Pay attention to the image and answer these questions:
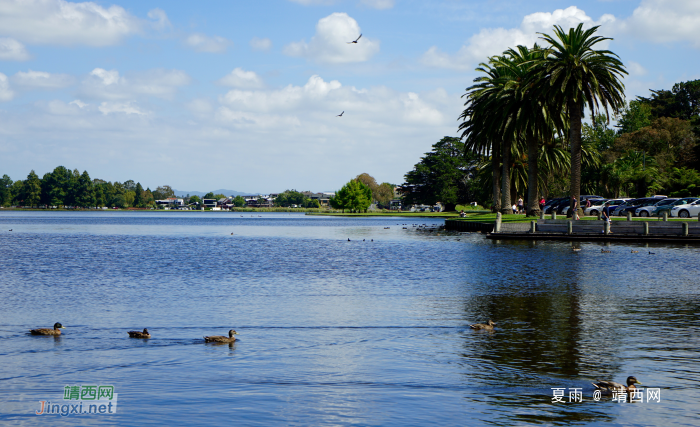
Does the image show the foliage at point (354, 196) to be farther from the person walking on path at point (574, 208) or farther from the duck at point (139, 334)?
the duck at point (139, 334)

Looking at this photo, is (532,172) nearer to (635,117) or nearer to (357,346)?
(357,346)

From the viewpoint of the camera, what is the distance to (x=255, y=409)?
11492 millimetres

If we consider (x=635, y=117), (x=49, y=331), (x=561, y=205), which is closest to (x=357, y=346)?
(x=49, y=331)

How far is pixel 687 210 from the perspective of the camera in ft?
205

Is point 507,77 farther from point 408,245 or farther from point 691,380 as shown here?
point 691,380

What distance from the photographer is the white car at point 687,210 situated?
6225 cm

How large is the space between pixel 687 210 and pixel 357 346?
57.2 meters

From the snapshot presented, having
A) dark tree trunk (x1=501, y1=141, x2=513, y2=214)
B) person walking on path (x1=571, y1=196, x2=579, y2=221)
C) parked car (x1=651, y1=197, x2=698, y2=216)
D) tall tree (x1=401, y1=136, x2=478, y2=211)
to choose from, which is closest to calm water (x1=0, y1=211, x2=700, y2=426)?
person walking on path (x1=571, y1=196, x2=579, y2=221)

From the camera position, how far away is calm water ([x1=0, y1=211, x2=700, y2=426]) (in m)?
11.5

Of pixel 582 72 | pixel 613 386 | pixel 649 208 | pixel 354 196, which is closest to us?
pixel 613 386

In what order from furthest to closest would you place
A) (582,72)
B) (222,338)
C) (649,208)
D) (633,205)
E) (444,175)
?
(444,175) → (633,205) → (649,208) → (582,72) → (222,338)

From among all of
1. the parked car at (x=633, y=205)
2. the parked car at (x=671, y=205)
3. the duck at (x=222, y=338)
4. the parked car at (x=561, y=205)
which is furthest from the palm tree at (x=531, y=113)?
the duck at (x=222, y=338)

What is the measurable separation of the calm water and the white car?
31.3 m

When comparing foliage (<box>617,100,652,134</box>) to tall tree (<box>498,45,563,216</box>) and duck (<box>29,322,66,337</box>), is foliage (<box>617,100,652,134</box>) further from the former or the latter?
duck (<box>29,322,66,337</box>)
